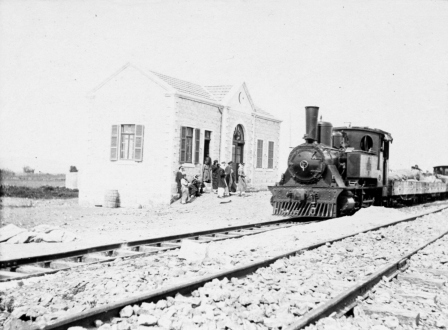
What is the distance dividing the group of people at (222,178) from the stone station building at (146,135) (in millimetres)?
667

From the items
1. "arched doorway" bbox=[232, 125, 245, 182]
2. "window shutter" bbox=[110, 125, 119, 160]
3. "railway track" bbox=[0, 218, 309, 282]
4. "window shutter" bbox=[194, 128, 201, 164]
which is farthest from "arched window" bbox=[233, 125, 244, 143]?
"railway track" bbox=[0, 218, 309, 282]

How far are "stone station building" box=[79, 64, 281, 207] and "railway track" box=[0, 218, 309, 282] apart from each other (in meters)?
9.45

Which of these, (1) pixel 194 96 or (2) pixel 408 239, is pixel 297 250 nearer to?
(2) pixel 408 239

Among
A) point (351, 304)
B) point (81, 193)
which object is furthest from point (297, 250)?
point (81, 193)

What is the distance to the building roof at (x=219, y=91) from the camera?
23266 millimetres

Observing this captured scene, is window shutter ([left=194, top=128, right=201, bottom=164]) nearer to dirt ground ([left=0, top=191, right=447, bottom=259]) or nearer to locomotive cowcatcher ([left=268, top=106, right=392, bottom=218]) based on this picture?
dirt ground ([left=0, top=191, right=447, bottom=259])

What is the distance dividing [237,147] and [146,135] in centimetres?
576

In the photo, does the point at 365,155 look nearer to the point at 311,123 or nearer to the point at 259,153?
the point at 311,123

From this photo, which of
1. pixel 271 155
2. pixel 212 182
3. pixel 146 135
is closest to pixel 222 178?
pixel 212 182

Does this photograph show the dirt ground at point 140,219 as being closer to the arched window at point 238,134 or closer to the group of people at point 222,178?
the group of people at point 222,178

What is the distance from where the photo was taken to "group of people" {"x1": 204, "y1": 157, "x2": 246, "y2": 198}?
65.3 feet

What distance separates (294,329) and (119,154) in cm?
1731

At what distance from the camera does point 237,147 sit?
24156 millimetres

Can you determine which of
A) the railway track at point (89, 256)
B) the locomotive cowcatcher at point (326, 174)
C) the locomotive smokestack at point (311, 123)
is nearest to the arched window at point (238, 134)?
the locomotive cowcatcher at point (326, 174)
